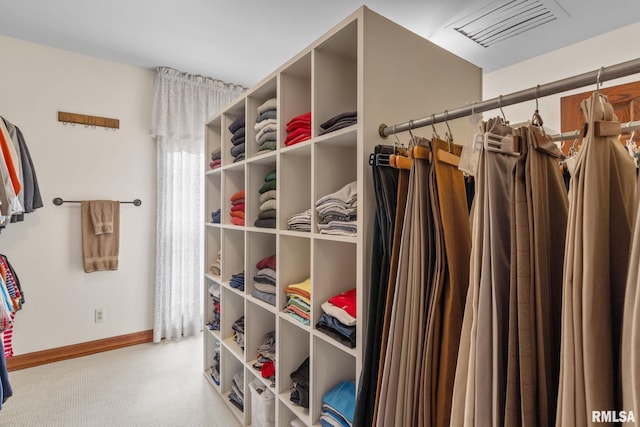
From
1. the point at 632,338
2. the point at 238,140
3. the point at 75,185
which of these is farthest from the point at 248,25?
the point at 632,338

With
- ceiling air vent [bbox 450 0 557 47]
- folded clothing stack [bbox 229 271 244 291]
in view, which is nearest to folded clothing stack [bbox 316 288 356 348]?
folded clothing stack [bbox 229 271 244 291]

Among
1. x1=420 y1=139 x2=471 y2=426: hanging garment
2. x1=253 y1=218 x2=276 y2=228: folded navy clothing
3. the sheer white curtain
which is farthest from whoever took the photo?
the sheer white curtain

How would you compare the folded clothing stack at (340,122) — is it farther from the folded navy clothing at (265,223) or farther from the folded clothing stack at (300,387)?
the folded clothing stack at (300,387)

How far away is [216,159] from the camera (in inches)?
96.9

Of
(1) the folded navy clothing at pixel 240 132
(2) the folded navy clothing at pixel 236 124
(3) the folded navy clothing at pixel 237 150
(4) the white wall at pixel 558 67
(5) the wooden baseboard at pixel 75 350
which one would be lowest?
(5) the wooden baseboard at pixel 75 350

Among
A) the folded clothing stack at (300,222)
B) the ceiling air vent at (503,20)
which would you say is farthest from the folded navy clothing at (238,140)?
the ceiling air vent at (503,20)

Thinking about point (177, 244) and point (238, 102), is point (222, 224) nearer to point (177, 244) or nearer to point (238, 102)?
point (238, 102)

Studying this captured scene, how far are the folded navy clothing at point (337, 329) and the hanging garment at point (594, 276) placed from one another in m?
0.71

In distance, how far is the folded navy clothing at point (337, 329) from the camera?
3.98ft

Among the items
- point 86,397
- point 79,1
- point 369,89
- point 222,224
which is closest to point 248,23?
point 79,1

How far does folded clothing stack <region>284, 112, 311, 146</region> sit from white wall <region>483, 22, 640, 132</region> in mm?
2260

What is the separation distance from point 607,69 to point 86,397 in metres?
3.02

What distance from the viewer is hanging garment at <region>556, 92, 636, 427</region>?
1.78 ft

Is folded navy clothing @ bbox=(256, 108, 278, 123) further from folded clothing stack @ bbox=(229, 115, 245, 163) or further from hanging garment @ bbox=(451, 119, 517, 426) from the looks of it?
hanging garment @ bbox=(451, 119, 517, 426)
